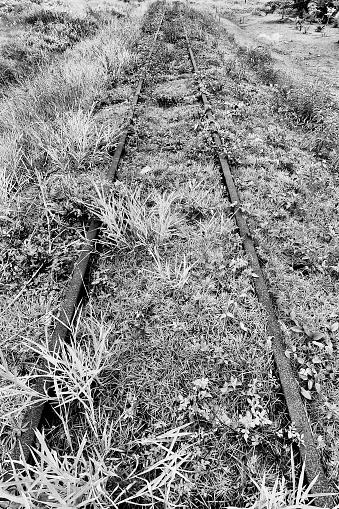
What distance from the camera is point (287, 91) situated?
6348mm

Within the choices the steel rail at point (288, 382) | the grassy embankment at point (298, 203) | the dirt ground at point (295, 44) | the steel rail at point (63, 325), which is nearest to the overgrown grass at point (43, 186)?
the steel rail at point (63, 325)

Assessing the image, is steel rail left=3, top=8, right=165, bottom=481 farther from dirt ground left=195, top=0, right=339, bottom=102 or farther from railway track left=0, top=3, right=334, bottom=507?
dirt ground left=195, top=0, right=339, bottom=102

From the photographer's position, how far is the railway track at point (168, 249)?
1.67m

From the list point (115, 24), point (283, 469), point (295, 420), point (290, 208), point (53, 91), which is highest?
point (115, 24)

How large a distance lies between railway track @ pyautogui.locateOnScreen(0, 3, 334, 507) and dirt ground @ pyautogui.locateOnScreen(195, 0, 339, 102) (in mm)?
2817

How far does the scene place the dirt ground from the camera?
765cm

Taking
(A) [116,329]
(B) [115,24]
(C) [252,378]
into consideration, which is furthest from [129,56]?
(C) [252,378]

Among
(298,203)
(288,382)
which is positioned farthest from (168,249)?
(298,203)

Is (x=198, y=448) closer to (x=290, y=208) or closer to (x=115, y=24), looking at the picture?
(x=290, y=208)

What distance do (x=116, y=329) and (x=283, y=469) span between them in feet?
4.43

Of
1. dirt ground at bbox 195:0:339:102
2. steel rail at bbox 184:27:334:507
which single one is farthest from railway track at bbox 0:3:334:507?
dirt ground at bbox 195:0:339:102

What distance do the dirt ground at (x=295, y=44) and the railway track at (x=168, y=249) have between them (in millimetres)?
2817

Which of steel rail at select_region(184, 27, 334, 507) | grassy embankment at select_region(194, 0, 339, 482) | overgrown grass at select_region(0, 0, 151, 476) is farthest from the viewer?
overgrown grass at select_region(0, 0, 151, 476)

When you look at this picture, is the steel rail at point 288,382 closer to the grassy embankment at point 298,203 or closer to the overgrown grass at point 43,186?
the grassy embankment at point 298,203
